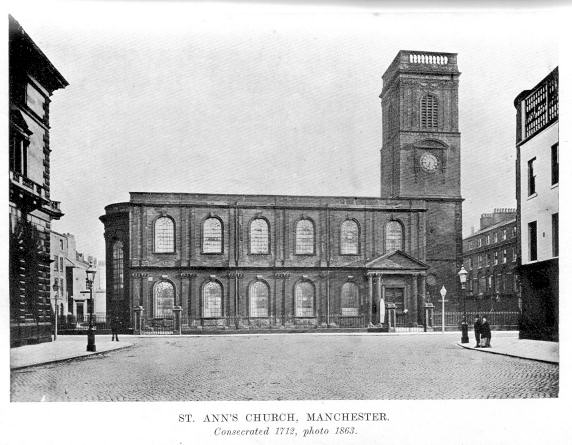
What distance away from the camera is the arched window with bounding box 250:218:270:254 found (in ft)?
132

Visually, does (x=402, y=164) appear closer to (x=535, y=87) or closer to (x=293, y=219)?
(x=293, y=219)

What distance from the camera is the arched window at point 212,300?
39.5 m

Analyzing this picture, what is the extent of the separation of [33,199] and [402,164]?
Result: 30.0 metres

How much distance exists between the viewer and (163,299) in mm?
39406

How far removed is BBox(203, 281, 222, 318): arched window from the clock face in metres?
15.3

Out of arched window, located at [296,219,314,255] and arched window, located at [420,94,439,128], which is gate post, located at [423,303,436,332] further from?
arched window, located at [420,94,439,128]

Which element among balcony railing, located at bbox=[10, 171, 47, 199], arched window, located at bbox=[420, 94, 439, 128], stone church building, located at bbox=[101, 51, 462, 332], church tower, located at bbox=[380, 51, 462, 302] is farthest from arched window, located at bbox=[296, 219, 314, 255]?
balcony railing, located at bbox=[10, 171, 47, 199]

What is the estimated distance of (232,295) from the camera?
40.1 m

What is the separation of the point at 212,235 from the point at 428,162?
14734 mm

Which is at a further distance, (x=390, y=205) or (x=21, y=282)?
(x=390, y=205)

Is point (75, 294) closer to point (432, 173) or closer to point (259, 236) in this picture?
point (259, 236)

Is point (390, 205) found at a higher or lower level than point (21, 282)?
higher

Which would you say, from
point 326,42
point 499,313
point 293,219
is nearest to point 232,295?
point 293,219

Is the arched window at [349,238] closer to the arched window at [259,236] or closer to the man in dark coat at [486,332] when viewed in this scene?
the arched window at [259,236]
